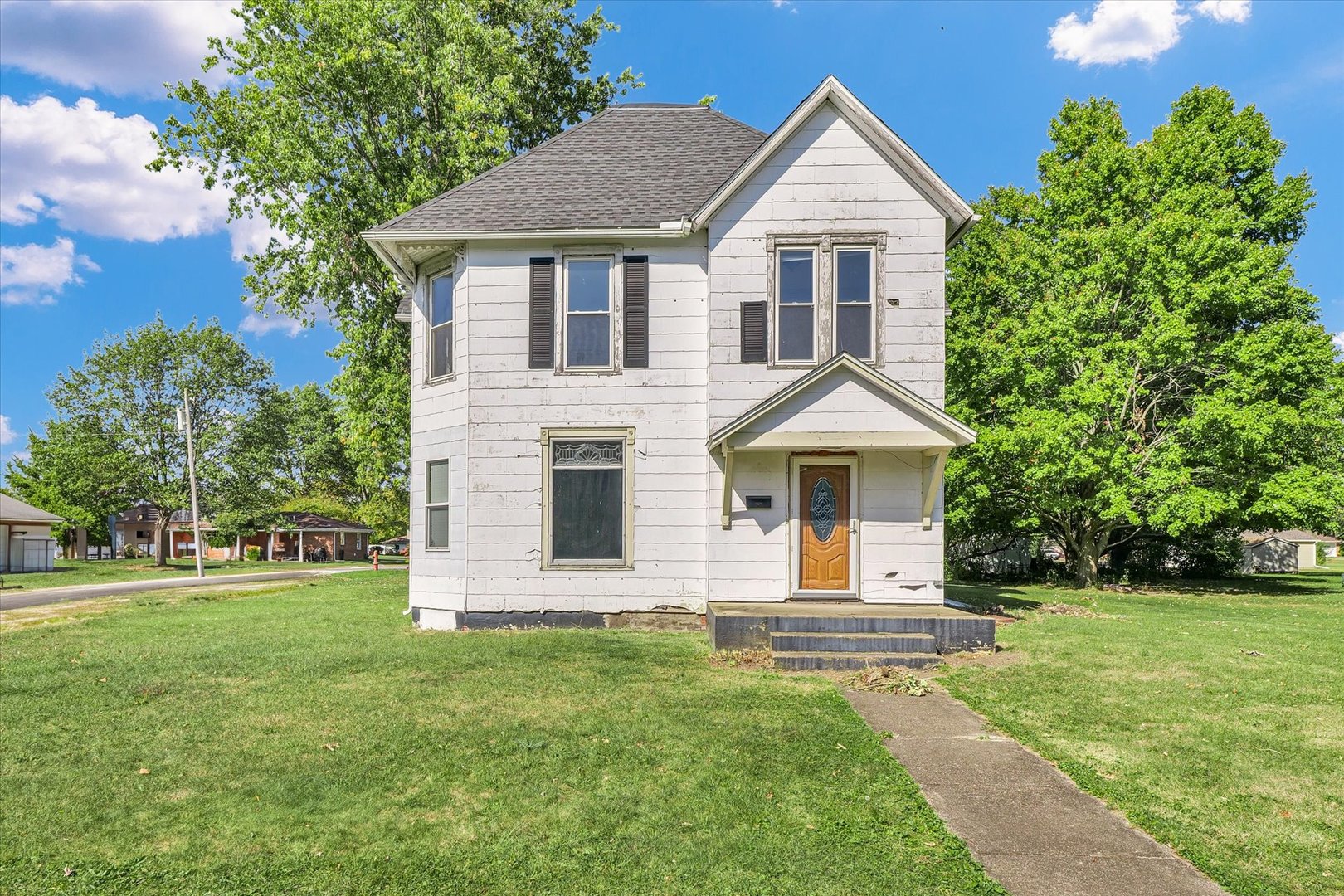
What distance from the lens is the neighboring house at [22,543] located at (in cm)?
3747

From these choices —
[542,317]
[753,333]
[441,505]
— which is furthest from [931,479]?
[441,505]

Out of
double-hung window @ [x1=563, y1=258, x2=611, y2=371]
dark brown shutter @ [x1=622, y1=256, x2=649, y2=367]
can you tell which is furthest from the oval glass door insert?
double-hung window @ [x1=563, y1=258, x2=611, y2=371]

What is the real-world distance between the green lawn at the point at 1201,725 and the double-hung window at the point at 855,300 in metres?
4.65

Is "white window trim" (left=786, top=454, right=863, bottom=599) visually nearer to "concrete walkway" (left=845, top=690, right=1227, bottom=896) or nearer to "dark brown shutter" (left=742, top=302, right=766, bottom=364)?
"dark brown shutter" (left=742, top=302, right=766, bottom=364)

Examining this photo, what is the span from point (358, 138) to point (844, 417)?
16.1m

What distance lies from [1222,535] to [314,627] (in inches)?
1174

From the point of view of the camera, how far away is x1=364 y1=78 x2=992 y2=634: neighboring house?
457 inches

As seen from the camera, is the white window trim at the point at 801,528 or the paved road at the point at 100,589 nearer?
the white window trim at the point at 801,528

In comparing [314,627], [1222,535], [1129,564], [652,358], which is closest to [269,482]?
[314,627]

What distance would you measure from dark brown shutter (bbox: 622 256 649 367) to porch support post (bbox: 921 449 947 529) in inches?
177

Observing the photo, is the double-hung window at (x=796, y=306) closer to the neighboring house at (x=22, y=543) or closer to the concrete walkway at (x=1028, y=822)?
the concrete walkway at (x=1028, y=822)

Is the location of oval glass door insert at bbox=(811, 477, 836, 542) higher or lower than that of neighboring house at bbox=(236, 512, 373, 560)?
higher

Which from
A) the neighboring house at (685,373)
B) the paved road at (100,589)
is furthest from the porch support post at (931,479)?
the paved road at (100,589)

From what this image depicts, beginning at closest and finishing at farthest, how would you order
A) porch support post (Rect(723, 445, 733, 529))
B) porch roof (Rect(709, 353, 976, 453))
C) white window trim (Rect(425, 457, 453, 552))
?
porch roof (Rect(709, 353, 976, 453)), porch support post (Rect(723, 445, 733, 529)), white window trim (Rect(425, 457, 453, 552))
